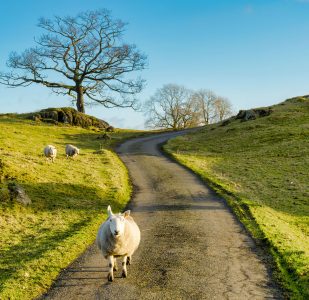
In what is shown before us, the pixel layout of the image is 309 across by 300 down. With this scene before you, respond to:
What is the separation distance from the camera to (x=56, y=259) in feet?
48.5

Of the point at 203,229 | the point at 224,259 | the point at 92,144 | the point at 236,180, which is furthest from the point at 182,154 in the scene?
the point at 224,259

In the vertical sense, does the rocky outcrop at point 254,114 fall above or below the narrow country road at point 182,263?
above

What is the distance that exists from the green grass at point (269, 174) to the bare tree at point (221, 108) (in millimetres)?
54529

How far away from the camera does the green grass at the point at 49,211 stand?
13656mm

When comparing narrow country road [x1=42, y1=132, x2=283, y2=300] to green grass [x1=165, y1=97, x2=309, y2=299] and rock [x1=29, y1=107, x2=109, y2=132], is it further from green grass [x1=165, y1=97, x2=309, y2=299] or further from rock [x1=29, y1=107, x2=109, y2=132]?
rock [x1=29, y1=107, x2=109, y2=132]

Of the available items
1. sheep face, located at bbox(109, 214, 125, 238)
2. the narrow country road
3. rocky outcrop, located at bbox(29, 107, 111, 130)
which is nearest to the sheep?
sheep face, located at bbox(109, 214, 125, 238)

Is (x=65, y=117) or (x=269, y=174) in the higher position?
(x=65, y=117)

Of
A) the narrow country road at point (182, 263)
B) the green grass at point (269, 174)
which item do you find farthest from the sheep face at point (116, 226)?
the green grass at point (269, 174)

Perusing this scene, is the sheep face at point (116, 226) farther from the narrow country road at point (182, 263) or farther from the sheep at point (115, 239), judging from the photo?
the narrow country road at point (182, 263)

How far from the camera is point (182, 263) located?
14445 mm

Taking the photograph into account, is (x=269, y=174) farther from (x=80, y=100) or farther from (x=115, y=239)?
(x=80, y=100)

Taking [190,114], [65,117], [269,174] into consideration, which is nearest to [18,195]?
[269,174]

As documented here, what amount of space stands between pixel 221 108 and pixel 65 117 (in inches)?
2896

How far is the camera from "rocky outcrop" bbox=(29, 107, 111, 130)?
Result: 2717 inches
